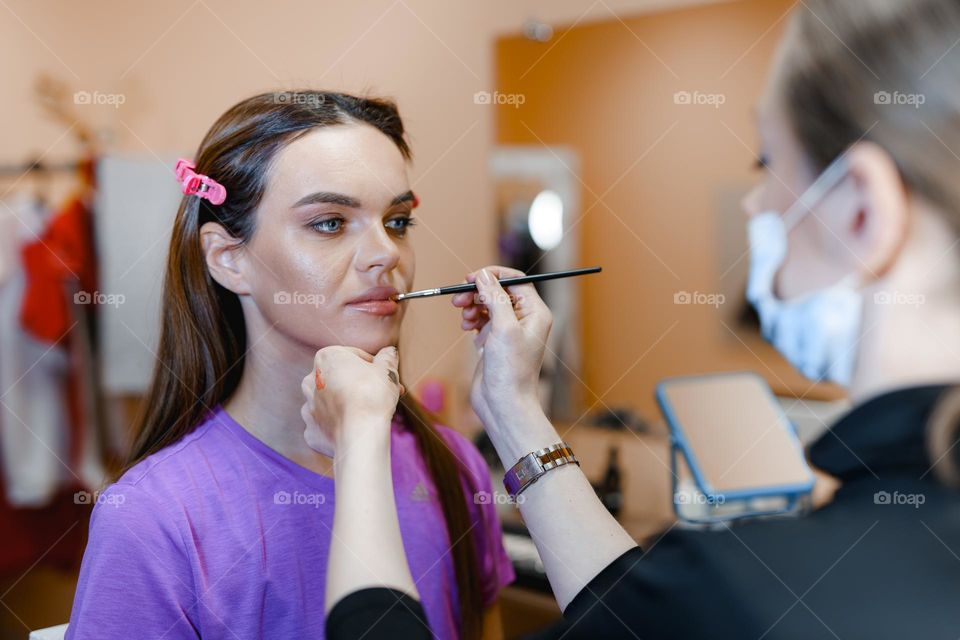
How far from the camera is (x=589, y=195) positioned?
2.35m

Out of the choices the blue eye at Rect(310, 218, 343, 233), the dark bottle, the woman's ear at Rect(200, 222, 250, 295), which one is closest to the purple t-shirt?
the woman's ear at Rect(200, 222, 250, 295)

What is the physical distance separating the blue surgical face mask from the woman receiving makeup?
440 millimetres

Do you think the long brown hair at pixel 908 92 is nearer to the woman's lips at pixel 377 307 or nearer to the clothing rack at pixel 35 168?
the woman's lips at pixel 377 307

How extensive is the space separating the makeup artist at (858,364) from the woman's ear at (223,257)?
0.53 metres

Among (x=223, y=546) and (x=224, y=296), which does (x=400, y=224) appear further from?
(x=223, y=546)

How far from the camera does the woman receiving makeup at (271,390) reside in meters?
0.98

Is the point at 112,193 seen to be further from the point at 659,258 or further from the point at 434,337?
the point at 659,258

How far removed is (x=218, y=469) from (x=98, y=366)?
146cm

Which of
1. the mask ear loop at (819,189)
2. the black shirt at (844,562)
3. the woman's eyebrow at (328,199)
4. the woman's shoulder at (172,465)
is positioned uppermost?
the woman's eyebrow at (328,199)

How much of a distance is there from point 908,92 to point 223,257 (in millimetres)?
882

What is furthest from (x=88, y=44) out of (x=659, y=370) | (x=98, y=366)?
(x=659, y=370)

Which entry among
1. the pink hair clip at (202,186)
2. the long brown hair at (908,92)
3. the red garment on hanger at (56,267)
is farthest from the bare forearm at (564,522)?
the red garment on hanger at (56,267)

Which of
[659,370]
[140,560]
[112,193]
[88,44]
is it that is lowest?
[140,560]

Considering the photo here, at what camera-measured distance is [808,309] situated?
29.9 inches
